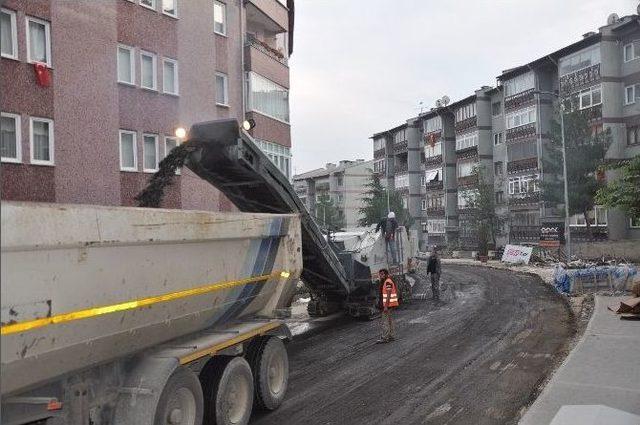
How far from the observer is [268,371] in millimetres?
7828

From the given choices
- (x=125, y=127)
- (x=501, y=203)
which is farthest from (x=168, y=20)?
(x=501, y=203)

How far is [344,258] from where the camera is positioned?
15.3 meters

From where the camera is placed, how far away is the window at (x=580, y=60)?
4094 centimetres

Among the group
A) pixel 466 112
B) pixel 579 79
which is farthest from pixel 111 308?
pixel 466 112

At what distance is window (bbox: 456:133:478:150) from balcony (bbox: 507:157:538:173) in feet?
23.5

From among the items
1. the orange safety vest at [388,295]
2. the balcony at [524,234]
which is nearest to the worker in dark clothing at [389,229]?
the orange safety vest at [388,295]

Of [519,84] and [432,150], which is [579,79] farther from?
[432,150]

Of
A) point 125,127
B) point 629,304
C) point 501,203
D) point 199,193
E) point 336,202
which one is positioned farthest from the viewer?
point 336,202

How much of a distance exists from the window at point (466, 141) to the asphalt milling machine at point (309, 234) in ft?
129

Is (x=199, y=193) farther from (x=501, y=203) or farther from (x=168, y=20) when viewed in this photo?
(x=501, y=203)

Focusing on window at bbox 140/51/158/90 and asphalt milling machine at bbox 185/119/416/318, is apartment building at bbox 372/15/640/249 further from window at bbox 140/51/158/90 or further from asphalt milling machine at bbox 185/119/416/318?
window at bbox 140/51/158/90

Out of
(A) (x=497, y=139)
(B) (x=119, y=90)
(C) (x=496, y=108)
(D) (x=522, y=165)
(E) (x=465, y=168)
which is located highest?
(C) (x=496, y=108)

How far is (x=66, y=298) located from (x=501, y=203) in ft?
168

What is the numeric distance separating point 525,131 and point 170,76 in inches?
1477
